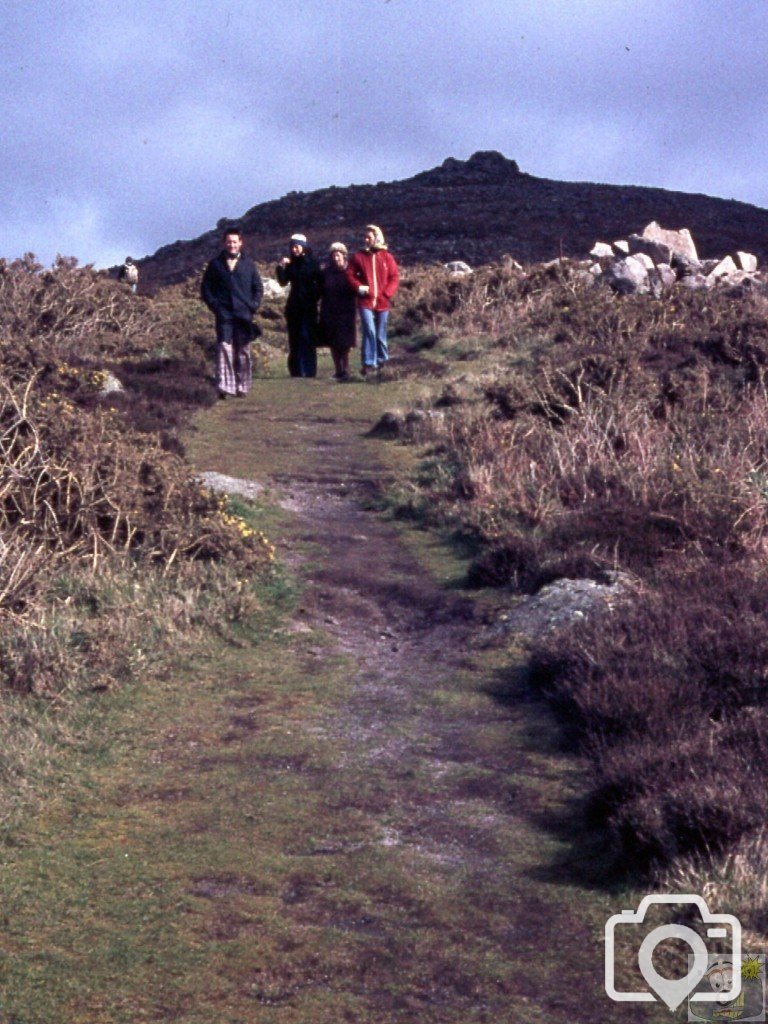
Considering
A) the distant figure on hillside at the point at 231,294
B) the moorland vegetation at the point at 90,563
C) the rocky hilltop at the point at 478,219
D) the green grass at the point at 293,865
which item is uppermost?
the rocky hilltop at the point at 478,219

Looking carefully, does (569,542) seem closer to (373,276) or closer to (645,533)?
(645,533)

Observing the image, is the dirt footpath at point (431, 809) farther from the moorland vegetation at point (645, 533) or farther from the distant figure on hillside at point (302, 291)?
the distant figure on hillside at point (302, 291)

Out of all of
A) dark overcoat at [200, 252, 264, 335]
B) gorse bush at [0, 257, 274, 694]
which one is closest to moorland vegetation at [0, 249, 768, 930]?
gorse bush at [0, 257, 274, 694]

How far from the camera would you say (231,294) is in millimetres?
13906

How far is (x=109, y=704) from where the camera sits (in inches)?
249

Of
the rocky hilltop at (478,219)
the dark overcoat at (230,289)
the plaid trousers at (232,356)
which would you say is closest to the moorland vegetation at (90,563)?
the dark overcoat at (230,289)

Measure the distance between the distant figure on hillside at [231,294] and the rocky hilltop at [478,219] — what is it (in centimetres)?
2165

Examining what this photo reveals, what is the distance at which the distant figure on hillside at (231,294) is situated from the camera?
45.7ft

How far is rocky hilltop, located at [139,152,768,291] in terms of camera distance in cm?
3947

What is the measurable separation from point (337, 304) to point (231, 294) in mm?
2478

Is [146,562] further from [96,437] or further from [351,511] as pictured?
[351,511]

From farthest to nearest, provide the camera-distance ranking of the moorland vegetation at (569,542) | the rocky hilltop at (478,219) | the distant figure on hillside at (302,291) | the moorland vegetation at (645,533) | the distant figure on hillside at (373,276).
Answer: the rocky hilltop at (478,219) < the distant figure on hillside at (302,291) < the distant figure on hillside at (373,276) < the moorland vegetation at (569,542) < the moorland vegetation at (645,533)

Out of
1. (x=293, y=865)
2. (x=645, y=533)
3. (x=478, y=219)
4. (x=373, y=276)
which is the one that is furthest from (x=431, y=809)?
(x=478, y=219)

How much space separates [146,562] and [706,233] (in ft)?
122
